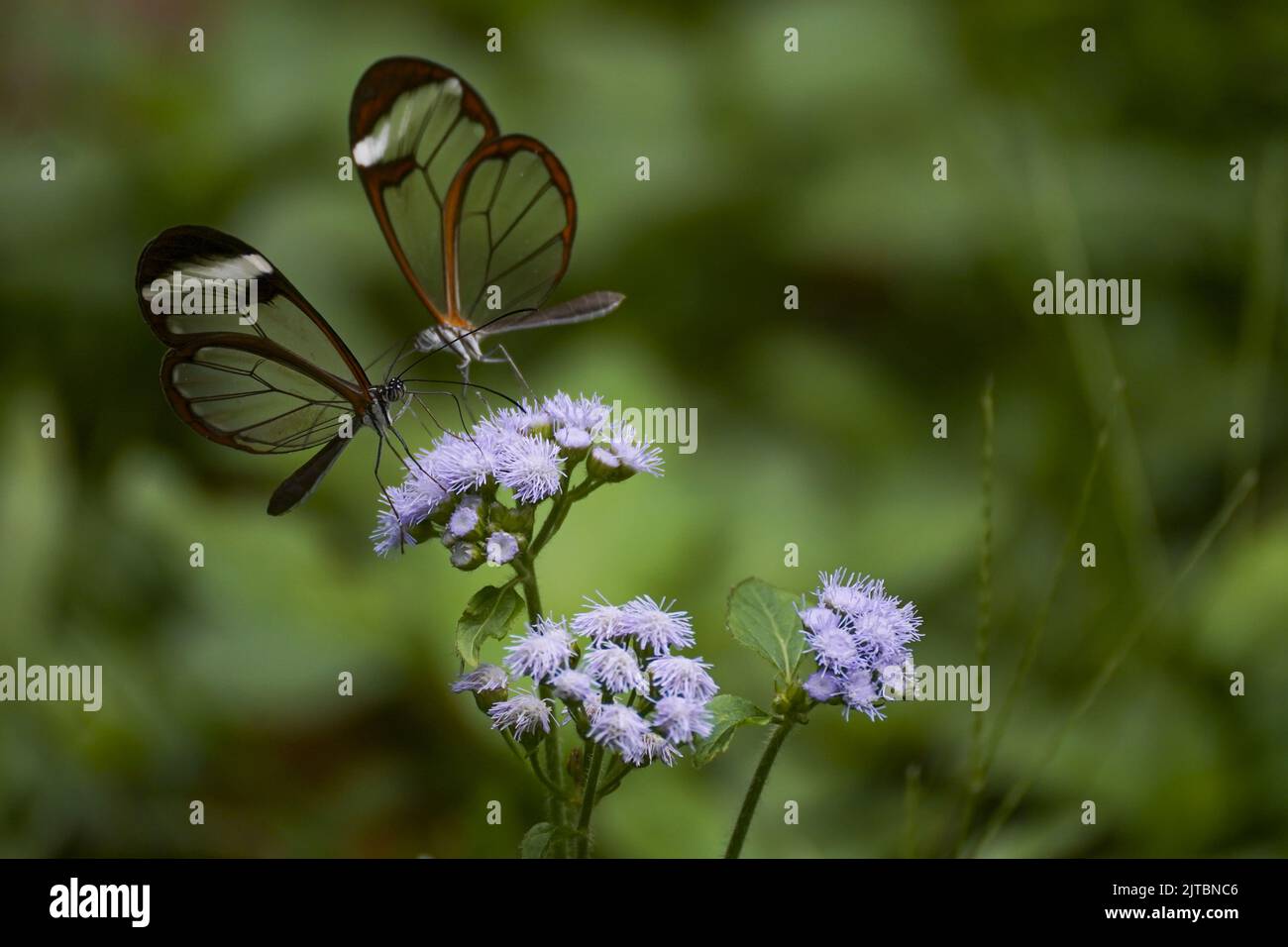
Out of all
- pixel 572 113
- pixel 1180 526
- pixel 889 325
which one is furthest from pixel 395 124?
pixel 1180 526

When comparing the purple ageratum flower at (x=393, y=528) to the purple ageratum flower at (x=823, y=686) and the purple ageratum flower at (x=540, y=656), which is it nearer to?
the purple ageratum flower at (x=540, y=656)

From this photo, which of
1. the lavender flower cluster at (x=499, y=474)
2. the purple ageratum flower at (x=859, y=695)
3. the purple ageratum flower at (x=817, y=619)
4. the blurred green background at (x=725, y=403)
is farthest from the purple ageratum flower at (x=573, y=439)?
the blurred green background at (x=725, y=403)

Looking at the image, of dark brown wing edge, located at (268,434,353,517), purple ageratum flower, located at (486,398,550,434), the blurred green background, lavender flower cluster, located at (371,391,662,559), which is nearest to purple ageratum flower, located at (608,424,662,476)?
lavender flower cluster, located at (371,391,662,559)

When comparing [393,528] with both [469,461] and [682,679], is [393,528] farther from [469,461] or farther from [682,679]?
[682,679]

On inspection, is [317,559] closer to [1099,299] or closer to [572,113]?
[572,113]

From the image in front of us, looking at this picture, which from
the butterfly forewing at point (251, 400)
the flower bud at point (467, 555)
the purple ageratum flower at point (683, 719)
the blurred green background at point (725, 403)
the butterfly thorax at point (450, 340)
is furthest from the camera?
Answer: the blurred green background at point (725, 403)

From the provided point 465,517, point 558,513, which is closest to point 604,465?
point 558,513

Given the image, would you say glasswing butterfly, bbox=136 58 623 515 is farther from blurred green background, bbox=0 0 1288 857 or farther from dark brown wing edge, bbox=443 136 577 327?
blurred green background, bbox=0 0 1288 857
